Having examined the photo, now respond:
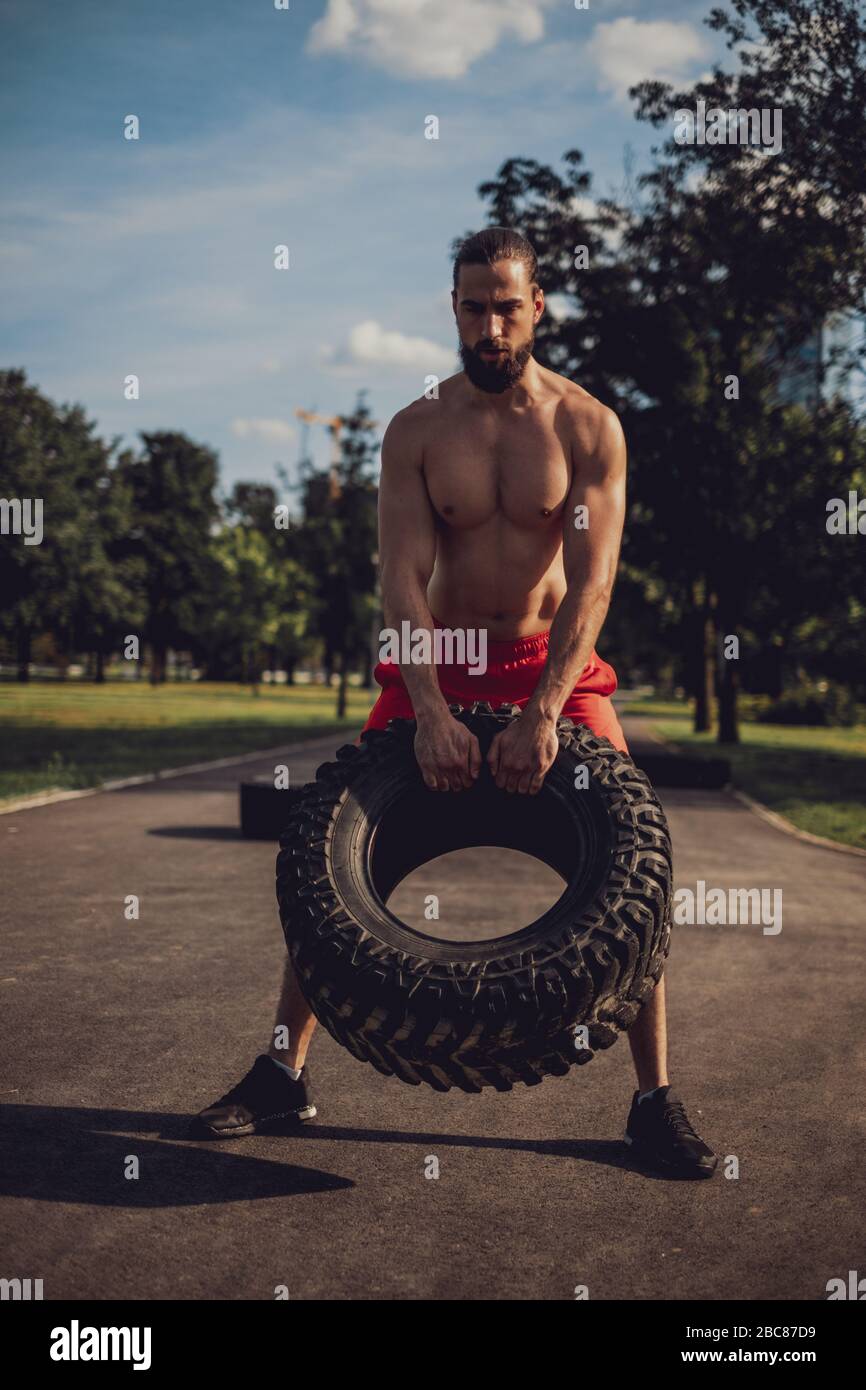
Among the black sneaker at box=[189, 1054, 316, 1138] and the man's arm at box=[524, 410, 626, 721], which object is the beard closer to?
the man's arm at box=[524, 410, 626, 721]

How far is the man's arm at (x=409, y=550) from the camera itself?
151 inches

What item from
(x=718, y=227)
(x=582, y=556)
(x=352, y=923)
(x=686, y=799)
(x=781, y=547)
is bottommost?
(x=686, y=799)

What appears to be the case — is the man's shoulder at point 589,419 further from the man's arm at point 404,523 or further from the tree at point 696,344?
the tree at point 696,344

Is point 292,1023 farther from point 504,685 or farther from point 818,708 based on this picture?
point 818,708

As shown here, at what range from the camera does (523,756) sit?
12.2 feet

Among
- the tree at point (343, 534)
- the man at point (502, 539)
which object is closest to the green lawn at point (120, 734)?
the tree at point (343, 534)

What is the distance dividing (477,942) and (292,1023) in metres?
0.99

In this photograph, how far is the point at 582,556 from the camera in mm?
4055

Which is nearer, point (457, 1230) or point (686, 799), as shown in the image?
point (457, 1230)

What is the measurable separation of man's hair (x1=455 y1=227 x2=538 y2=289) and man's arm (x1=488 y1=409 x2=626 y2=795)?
1.85 feet

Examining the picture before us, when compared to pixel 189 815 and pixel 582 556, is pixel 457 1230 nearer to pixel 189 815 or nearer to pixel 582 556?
pixel 582 556

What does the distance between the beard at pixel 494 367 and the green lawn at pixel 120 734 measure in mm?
10306
